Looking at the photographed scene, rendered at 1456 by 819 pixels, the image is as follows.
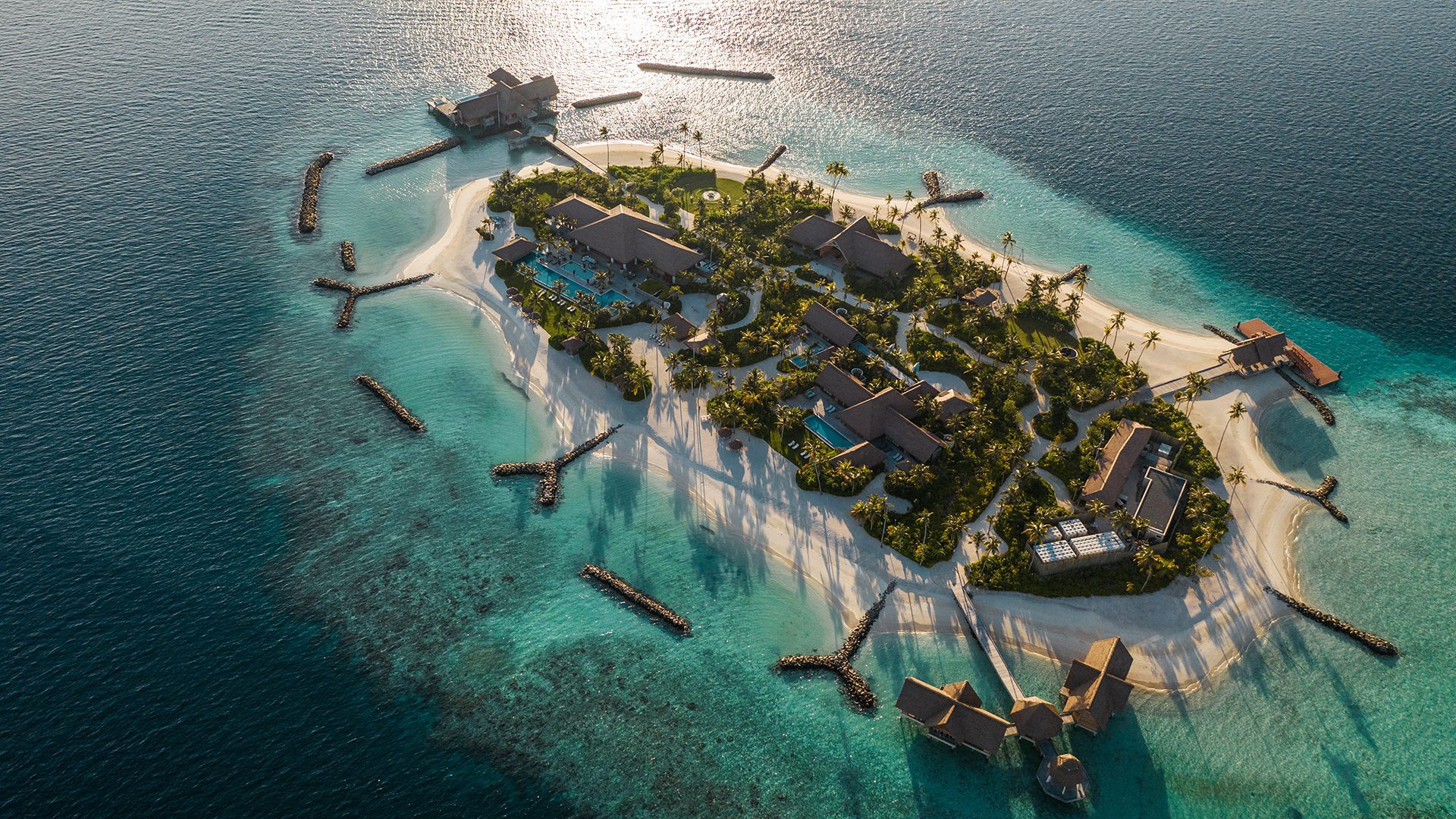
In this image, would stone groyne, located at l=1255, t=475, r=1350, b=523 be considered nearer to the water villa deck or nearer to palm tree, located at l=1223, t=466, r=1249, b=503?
palm tree, located at l=1223, t=466, r=1249, b=503

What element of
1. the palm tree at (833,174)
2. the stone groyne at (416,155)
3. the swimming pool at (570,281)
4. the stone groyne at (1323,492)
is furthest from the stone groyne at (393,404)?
the stone groyne at (1323,492)

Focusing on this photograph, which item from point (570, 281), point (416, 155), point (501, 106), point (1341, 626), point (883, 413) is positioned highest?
point (501, 106)

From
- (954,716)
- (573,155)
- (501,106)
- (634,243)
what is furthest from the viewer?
(501,106)

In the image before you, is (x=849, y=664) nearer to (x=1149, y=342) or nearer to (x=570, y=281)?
(x=1149, y=342)

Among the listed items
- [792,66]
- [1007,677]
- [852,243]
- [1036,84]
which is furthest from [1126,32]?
[1007,677]

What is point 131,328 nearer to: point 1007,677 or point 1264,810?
point 1007,677

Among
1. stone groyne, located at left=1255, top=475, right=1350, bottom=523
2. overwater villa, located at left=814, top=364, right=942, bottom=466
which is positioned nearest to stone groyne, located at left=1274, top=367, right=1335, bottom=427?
stone groyne, located at left=1255, top=475, right=1350, bottom=523

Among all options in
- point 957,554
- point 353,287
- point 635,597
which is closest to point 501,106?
point 353,287
